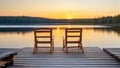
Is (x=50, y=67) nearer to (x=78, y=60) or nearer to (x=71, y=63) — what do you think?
(x=71, y=63)

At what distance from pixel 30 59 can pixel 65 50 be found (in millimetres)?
1997

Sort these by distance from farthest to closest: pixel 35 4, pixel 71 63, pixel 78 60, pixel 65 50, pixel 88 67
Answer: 1. pixel 35 4
2. pixel 65 50
3. pixel 78 60
4. pixel 71 63
5. pixel 88 67

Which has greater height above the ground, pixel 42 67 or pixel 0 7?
pixel 0 7

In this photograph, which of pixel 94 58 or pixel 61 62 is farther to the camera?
pixel 94 58

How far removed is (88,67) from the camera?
615 centimetres

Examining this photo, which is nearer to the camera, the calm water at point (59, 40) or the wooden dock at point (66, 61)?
the wooden dock at point (66, 61)

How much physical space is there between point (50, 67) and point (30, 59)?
117 centimetres

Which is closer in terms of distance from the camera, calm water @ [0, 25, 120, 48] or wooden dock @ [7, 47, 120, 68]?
wooden dock @ [7, 47, 120, 68]

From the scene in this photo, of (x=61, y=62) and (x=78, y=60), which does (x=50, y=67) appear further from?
(x=78, y=60)

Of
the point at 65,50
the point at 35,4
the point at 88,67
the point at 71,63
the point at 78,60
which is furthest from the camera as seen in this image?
the point at 35,4

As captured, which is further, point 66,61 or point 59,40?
point 59,40

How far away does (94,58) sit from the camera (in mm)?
7414

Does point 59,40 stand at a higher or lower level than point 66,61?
higher

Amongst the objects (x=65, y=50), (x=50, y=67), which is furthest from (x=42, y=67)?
(x=65, y=50)
